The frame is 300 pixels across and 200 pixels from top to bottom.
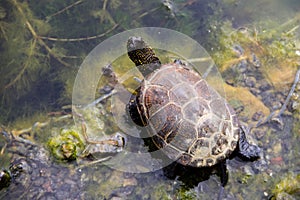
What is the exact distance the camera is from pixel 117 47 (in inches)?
152

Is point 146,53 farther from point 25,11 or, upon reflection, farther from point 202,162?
point 25,11

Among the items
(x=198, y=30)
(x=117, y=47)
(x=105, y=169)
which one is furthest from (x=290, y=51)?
(x=105, y=169)

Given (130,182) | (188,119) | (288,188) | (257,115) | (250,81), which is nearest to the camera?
(188,119)

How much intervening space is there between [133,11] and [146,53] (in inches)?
29.7

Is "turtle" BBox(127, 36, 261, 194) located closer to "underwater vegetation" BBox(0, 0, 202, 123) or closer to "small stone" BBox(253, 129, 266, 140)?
"small stone" BBox(253, 129, 266, 140)

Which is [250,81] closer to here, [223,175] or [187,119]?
[223,175]

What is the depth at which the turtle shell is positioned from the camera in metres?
2.90

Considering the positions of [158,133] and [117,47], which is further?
[117,47]

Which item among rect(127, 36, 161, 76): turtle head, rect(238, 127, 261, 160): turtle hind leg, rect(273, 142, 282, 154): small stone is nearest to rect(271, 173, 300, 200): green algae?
rect(273, 142, 282, 154): small stone

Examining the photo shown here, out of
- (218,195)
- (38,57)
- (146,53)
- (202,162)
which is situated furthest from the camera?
(38,57)

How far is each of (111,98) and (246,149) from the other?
1467 millimetres

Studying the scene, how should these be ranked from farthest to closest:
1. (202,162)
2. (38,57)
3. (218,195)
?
(38,57), (218,195), (202,162)

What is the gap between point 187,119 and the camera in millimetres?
2922

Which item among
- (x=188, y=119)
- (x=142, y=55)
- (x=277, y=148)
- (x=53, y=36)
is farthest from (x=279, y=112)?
(x=53, y=36)
